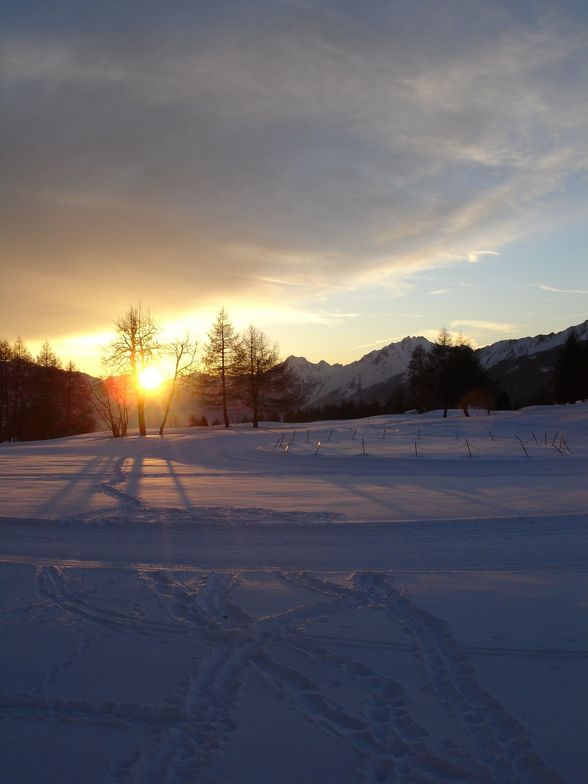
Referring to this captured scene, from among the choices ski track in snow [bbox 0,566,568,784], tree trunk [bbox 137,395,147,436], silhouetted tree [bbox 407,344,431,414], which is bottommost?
ski track in snow [bbox 0,566,568,784]

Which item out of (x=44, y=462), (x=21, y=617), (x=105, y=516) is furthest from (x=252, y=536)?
(x=44, y=462)

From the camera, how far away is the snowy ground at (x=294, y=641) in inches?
150

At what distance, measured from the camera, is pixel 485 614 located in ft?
19.6

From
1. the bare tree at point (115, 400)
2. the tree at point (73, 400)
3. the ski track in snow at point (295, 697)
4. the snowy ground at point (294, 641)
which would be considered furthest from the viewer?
the tree at point (73, 400)

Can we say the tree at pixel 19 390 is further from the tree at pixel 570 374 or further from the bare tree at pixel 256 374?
the tree at pixel 570 374

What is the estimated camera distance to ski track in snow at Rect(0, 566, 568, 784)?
367cm

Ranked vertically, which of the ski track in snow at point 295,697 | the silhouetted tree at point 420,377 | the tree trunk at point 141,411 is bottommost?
the ski track in snow at point 295,697

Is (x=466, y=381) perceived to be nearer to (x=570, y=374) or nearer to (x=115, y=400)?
(x=570, y=374)

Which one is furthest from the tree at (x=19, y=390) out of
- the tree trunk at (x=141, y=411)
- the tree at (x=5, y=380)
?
the tree trunk at (x=141, y=411)

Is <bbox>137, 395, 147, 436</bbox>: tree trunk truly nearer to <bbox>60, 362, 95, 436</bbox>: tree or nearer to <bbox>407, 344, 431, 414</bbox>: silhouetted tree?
<bbox>60, 362, 95, 436</bbox>: tree

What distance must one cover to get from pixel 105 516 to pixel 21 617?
4997mm

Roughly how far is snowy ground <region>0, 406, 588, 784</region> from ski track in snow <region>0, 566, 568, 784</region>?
0.05 ft

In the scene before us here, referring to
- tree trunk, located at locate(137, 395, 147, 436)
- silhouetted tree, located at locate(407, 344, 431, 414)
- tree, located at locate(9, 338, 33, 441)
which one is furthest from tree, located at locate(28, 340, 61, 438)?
silhouetted tree, located at locate(407, 344, 431, 414)

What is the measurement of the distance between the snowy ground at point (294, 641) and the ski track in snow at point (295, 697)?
2 centimetres
